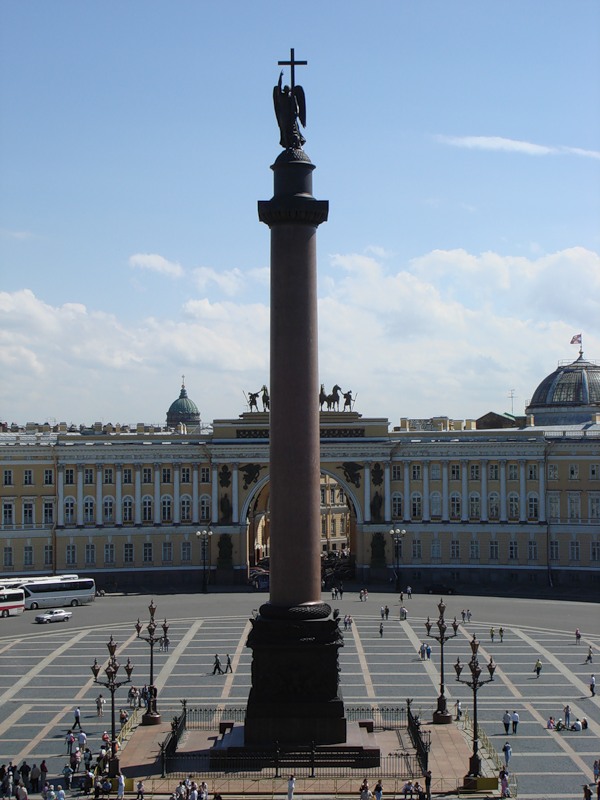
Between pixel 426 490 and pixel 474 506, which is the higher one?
pixel 426 490

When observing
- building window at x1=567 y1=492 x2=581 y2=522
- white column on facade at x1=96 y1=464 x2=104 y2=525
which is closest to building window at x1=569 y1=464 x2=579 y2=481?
building window at x1=567 y1=492 x2=581 y2=522

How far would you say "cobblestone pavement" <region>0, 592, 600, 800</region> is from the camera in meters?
38.7

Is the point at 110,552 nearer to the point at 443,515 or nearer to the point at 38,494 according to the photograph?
the point at 38,494

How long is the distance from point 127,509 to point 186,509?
4136mm

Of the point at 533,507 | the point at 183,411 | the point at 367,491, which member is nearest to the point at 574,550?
the point at 533,507

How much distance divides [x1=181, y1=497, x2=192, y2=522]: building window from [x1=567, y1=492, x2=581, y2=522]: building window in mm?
26516

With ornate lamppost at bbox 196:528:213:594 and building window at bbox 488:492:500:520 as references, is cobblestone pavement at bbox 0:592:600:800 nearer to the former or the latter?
ornate lamppost at bbox 196:528:213:594

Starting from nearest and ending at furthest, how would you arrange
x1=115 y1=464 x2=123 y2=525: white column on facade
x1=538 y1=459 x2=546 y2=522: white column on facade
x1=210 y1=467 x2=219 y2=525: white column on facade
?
x1=538 y1=459 x2=546 y2=522: white column on facade
x1=115 y1=464 x2=123 y2=525: white column on facade
x1=210 y1=467 x2=219 y2=525: white column on facade

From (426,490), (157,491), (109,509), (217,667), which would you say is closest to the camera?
(217,667)

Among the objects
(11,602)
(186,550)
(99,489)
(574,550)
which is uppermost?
(99,489)

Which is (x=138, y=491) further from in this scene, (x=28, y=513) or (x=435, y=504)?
(x=435, y=504)

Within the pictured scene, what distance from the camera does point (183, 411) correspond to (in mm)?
164750

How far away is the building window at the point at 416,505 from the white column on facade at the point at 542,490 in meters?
8.28

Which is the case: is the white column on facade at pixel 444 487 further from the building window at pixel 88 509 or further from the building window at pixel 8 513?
the building window at pixel 8 513
